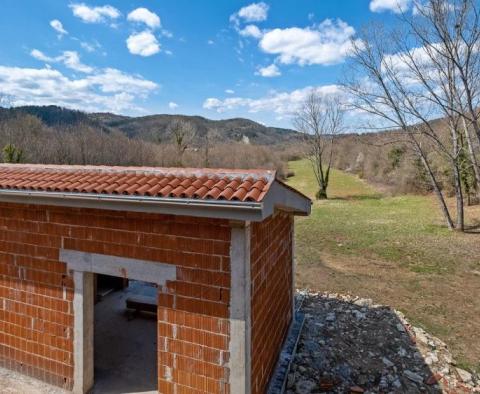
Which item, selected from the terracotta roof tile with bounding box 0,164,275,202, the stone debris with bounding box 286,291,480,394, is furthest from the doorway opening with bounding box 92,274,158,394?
the terracotta roof tile with bounding box 0,164,275,202

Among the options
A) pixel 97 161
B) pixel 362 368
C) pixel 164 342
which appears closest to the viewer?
pixel 164 342

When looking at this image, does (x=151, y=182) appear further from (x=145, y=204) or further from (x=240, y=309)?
(x=240, y=309)

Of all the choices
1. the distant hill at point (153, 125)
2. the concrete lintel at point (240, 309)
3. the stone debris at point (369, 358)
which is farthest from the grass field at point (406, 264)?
the distant hill at point (153, 125)

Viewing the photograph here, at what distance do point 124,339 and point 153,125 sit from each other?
258 feet

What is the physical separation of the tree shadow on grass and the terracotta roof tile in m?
3.43

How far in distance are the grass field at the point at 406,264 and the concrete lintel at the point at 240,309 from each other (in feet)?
15.8

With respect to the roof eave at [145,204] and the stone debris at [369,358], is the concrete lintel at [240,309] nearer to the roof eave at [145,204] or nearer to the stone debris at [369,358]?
the roof eave at [145,204]

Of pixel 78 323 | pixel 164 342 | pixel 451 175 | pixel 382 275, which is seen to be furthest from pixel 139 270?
pixel 451 175

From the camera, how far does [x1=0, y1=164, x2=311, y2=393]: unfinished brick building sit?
376 centimetres

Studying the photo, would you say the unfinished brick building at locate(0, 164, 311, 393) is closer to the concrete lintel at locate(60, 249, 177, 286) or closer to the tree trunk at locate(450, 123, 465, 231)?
the concrete lintel at locate(60, 249, 177, 286)

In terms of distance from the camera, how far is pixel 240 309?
375 centimetres

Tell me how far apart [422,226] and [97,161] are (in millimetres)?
29572

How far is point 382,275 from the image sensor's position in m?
11.1

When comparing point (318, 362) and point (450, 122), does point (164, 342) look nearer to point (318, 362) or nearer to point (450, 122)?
point (318, 362)
